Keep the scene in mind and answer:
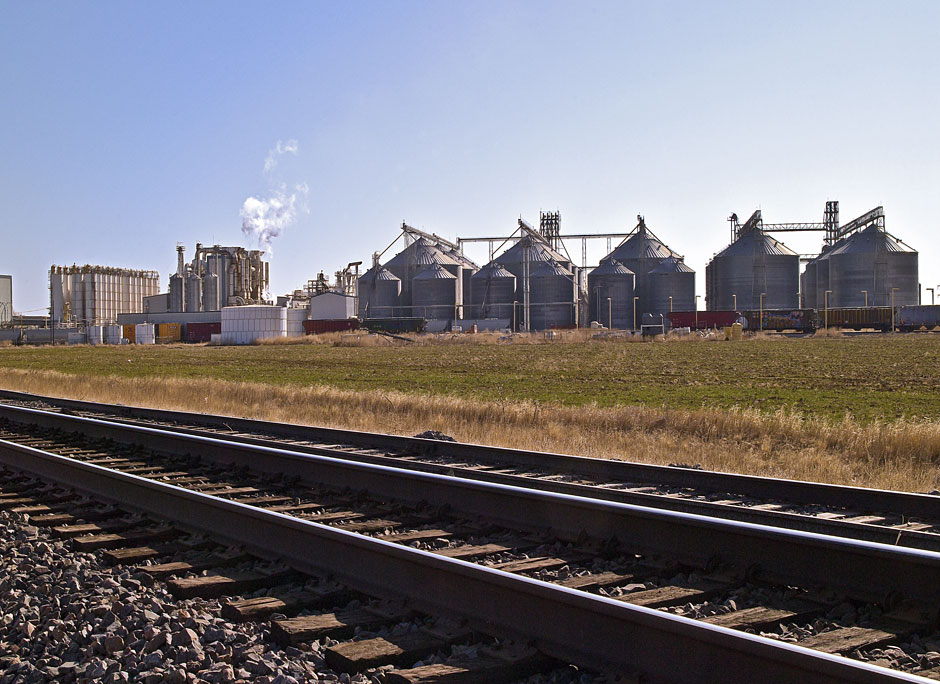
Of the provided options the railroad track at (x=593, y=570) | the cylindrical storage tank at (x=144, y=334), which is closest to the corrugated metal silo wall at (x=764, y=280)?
the cylindrical storage tank at (x=144, y=334)

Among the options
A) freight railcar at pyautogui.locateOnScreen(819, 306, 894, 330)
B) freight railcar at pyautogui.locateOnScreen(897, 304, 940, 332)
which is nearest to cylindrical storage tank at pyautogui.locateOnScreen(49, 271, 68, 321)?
freight railcar at pyautogui.locateOnScreen(819, 306, 894, 330)

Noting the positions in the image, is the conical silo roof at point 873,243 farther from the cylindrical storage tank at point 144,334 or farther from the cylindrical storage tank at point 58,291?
the cylindrical storage tank at point 58,291

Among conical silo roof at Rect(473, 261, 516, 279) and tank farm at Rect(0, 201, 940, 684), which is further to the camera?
conical silo roof at Rect(473, 261, 516, 279)

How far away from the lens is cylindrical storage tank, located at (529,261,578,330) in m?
112

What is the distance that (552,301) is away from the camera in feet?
367

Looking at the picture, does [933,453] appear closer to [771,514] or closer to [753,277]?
[771,514]

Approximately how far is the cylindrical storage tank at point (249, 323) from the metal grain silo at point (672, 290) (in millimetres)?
49343

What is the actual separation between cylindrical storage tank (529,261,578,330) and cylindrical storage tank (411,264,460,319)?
1077 centimetres

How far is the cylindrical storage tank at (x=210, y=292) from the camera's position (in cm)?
11979

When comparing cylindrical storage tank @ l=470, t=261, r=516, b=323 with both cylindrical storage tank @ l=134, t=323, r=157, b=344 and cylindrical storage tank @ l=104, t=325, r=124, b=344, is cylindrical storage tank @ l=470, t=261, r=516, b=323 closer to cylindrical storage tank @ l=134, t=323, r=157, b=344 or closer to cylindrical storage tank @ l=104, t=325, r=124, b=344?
cylindrical storage tank @ l=134, t=323, r=157, b=344

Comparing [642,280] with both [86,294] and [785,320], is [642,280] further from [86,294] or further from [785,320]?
[86,294]

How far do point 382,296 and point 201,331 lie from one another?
2505 cm

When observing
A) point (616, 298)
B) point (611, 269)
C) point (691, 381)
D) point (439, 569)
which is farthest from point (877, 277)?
point (439, 569)

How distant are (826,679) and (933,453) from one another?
979 centimetres
